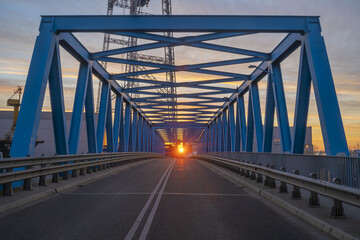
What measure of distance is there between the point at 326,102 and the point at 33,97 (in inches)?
459

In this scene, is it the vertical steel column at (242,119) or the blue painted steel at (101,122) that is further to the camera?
the vertical steel column at (242,119)

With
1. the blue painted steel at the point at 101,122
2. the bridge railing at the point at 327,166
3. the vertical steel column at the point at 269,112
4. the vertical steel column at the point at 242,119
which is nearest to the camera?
the bridge railing at the point at 327,166

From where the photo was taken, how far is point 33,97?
12.1m

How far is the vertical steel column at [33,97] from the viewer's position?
11.5 m

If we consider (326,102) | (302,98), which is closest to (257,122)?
(302,98)

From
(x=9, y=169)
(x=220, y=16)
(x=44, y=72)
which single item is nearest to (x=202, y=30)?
(x=220, y=16)

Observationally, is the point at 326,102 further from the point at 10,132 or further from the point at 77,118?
the point at 10,132

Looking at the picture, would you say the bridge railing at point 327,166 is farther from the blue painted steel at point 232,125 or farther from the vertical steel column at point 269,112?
the blue painted steel at point 232,125

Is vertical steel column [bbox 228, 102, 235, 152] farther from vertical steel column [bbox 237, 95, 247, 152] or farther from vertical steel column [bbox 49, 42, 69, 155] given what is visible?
vertical steel column [bbox 49, 42, 69, 155]

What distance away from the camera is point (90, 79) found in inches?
727

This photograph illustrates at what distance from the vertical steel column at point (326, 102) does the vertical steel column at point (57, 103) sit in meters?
10.9

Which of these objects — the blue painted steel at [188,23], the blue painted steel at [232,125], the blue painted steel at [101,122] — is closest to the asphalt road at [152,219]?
the blue painted steel at [188,23]

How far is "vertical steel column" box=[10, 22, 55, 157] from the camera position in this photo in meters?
11.5

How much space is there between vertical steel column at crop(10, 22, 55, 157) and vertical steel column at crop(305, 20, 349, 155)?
36.5 ft
